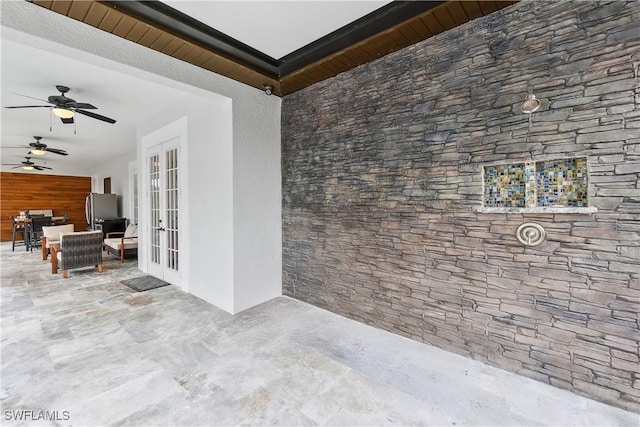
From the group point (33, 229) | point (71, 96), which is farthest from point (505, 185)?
point (33, 229)

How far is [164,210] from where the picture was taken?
4438mm

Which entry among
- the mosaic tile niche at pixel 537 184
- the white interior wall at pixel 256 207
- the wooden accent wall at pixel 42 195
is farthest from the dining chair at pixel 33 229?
the mosaic tile niche at pixel 537 184

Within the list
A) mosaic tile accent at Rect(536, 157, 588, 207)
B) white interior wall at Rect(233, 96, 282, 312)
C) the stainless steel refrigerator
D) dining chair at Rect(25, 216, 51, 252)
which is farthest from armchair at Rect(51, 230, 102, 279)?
mosaic tile accent at Rect(536, 157, 588, 207)

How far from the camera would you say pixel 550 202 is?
76.7 inches

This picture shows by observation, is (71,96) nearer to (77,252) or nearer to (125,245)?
(77,252)

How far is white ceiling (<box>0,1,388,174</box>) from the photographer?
7.43ft

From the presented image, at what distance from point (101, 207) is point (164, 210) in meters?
5.52

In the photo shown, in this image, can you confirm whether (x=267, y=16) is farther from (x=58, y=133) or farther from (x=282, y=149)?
(x=58, y=133)

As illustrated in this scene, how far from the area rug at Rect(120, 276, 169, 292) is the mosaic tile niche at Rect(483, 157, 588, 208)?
15.2 feet

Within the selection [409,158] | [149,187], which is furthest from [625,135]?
[149,187]

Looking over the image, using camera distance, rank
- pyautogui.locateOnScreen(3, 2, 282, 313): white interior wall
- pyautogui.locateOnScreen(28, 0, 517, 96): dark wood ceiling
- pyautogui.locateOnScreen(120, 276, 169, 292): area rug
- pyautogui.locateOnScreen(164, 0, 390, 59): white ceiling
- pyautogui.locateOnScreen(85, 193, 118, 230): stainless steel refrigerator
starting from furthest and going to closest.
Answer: pyautogui.locateOnScreen(85, 193, 118, 230): stainless steel refrigerator, pyautogui.locateOnScreen(120, 276, 169, 292): area rug, pyautogui.locateOnScreen(3, 2, 282, 313): white interior wall, pyautogui.locateOnScreen(164, 0, 390, 59): white ceiling, pyautogui.locateOnScreen(28, 0, 517, 96): dark wood ceiling

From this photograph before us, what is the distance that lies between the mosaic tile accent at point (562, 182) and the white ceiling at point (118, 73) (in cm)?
187

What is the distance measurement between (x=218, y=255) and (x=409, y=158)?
2532 millimetres

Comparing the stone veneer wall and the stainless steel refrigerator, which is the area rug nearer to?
the stone veneer wall
